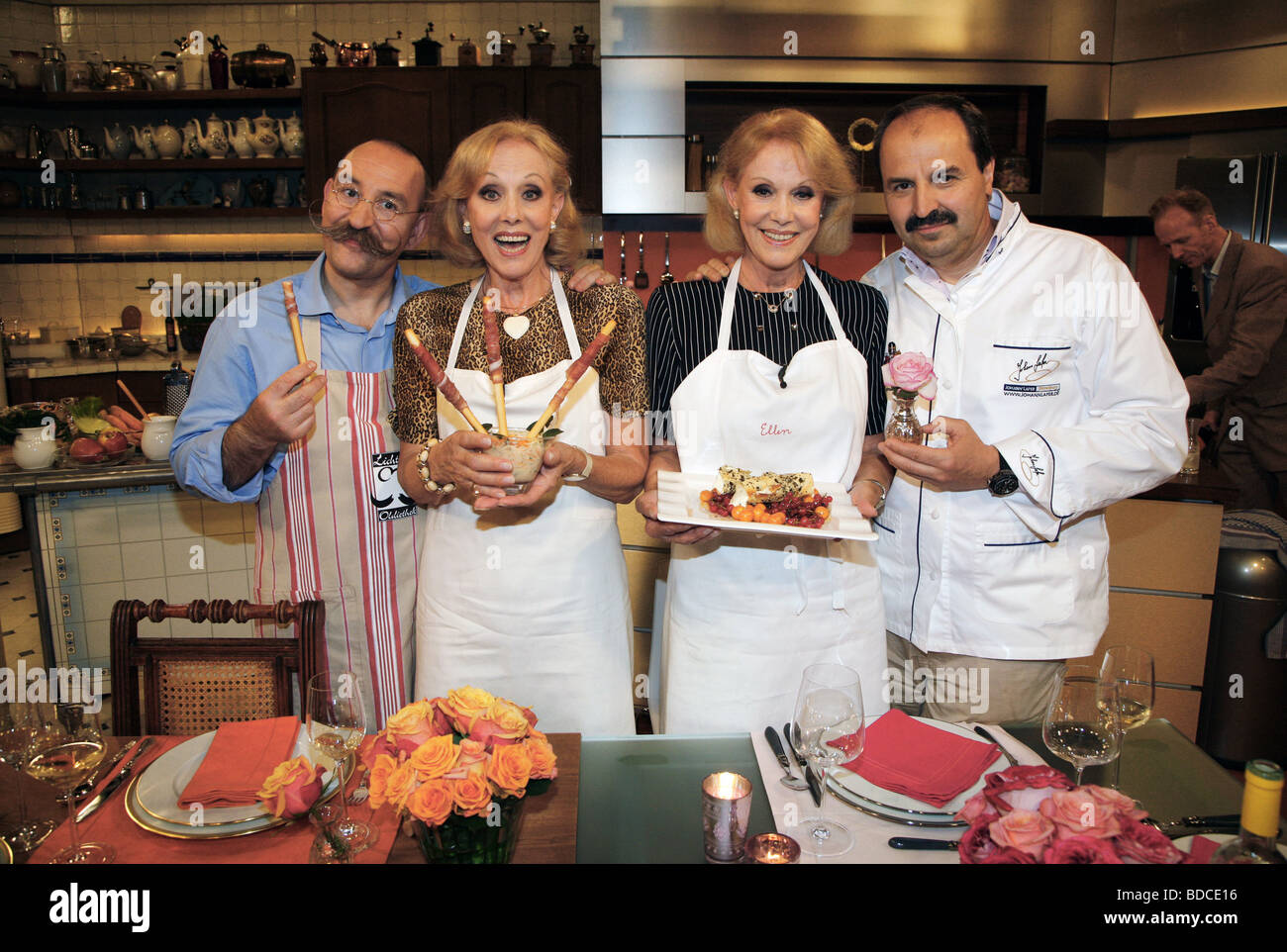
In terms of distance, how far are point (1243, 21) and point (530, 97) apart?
146 inches

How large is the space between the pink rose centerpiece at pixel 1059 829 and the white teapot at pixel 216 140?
6.27m

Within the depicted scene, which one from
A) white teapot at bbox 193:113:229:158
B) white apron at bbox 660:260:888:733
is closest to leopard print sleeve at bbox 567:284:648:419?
white apron at bbox 660:260:888:733

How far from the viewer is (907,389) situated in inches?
71.1

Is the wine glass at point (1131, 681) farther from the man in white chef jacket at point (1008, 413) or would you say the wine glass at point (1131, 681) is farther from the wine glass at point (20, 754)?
the wine glass at point (20, 754)

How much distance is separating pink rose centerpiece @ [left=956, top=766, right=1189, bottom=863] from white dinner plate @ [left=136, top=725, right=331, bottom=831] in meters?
0.92

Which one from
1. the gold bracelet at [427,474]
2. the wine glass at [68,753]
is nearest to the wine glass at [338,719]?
the wine glass at [68,753]

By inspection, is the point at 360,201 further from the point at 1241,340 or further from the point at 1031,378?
the point at 1241,340

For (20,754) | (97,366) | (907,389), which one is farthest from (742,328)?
(97,366)

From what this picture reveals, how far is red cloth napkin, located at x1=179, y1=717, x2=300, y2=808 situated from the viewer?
135cm

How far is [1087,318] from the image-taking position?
1975mm

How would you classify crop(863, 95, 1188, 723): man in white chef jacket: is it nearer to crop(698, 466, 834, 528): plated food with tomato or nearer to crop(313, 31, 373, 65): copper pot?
crop(698, 466, 834, 528): plated food with tomato

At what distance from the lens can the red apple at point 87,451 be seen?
3301 mm
